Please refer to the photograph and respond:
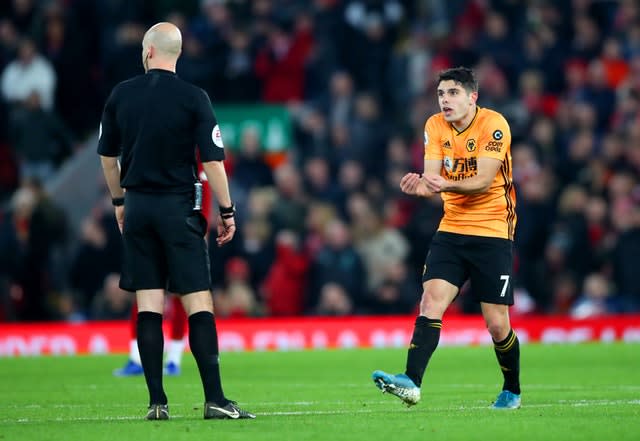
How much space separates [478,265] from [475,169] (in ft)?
2.19

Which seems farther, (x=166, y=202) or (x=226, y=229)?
(x=226, y=229)

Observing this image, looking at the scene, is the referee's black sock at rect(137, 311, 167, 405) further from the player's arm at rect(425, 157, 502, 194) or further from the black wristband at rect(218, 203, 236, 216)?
the player's arm at rect(425, 157, 502, 194)

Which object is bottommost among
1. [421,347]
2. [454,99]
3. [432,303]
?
[421,347]

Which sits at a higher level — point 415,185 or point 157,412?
point 415,185

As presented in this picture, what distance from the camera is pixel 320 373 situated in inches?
572

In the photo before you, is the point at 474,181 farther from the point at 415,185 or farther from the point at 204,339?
the point at 204,339

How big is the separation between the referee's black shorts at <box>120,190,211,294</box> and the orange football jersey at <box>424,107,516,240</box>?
1945mm

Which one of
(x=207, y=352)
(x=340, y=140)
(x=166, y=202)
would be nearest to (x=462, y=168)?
(x=166, y=202)

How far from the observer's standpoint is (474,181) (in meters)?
9.76

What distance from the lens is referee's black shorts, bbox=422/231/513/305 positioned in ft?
32.4

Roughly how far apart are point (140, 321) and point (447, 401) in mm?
2708

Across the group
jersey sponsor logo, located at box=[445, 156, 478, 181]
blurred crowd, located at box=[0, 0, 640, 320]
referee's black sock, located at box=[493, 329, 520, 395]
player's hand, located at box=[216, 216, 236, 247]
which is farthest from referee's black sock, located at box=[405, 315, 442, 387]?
blurred crowd, located at box=[0, 0, 640, 320]

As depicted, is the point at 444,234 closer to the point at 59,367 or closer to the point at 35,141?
the point at 59,367

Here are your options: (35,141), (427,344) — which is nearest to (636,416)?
(427,344)
